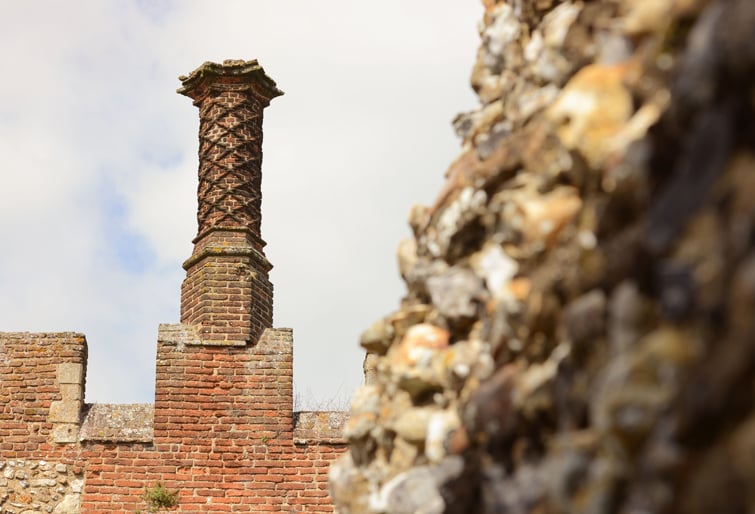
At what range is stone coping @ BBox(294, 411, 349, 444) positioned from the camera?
→ 9648 mm

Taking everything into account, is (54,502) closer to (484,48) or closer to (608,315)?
(484,48)

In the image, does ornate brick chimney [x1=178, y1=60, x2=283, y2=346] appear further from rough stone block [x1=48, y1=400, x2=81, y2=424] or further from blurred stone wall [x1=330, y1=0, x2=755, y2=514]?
blurred stone wall [x1=330, y1=0, x2=755, y2=514]

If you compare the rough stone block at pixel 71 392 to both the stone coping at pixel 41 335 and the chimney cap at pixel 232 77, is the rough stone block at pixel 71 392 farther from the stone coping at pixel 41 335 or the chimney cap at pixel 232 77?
the chimney cap at pixel 232 77

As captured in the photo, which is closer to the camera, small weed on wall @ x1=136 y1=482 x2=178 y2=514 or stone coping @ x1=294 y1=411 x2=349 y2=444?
small weed on wall @ x1=136 y1=482 x2=178 y2=514

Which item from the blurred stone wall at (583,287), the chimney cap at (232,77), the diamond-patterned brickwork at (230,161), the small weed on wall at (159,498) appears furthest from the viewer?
the chimney cap at (232,77)

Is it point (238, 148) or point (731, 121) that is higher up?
point (238, 148)

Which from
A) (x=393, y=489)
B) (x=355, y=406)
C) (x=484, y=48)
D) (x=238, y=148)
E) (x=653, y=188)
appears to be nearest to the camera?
(x=653, y=188)

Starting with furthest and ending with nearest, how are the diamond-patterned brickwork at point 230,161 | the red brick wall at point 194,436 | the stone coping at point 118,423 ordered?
the diamond-patterned brickwork at point 230,161 < the stone coping at point 118,423 < the red brick wall at point 194,436

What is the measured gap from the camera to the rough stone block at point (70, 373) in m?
9.62

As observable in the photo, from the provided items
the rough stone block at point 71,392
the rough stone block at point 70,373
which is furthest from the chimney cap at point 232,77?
the rough stone block at point 71,392

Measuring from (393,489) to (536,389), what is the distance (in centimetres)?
70

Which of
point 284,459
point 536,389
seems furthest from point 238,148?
point 536,389

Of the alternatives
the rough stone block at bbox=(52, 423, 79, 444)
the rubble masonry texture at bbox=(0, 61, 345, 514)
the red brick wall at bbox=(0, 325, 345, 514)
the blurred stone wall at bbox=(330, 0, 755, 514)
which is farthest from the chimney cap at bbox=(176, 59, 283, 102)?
the blurred stone wall at bbox=(330, 0, 755, 514)

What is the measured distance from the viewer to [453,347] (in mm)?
2602
